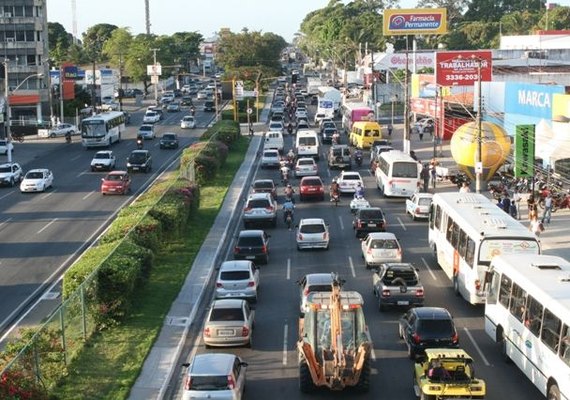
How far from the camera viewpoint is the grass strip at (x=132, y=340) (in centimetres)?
2333

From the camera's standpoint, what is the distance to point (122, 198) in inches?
2258

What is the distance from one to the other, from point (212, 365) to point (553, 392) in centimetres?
763

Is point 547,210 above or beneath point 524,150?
beneath

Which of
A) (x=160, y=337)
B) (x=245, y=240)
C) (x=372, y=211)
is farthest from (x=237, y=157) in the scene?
(x=160, y=337)

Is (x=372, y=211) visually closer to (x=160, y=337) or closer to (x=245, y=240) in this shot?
(x=245, y=240)

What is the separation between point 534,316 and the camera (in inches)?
898

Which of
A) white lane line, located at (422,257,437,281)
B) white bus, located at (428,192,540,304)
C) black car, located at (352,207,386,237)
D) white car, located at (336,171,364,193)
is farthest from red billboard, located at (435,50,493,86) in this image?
white bus, located at (428,192,540,304)

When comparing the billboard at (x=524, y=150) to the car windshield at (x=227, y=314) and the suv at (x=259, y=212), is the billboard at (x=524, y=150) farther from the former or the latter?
the car windshield at (x=227, y=314)

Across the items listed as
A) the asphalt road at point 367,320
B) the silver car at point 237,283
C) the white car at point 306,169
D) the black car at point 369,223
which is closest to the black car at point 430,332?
the asphalt road at point 367,320

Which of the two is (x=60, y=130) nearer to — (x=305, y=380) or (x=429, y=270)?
(x=429, y=270)

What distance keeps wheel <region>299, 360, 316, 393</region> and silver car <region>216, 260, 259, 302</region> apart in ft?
30.7

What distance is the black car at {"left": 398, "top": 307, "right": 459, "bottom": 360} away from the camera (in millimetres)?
24969

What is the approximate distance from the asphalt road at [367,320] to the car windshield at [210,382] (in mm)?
2391

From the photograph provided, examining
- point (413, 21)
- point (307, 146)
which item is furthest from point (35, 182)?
point (413, 21)
